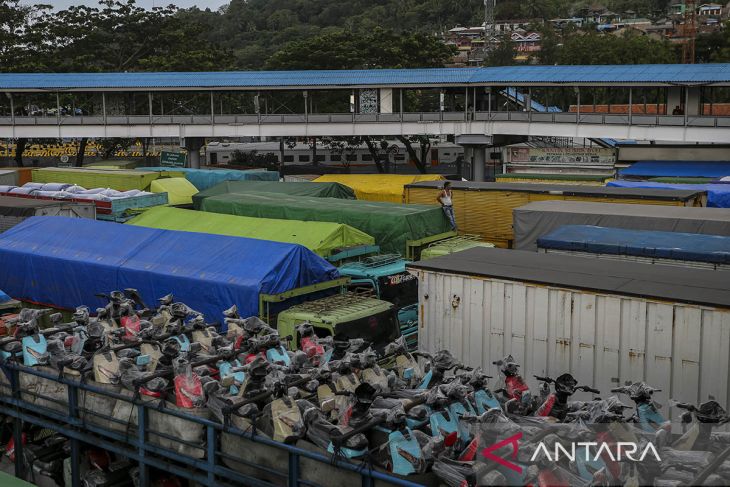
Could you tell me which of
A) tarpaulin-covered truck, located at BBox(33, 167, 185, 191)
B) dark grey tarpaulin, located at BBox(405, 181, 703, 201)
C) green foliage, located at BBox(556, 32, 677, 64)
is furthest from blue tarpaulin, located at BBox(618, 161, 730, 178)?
green foliage, located at BBox(556, 32, 677, 64)

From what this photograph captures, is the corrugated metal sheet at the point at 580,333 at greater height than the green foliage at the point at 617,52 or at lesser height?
lesser

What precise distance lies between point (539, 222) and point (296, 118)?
25732 millimetres

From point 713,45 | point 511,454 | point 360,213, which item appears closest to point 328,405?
point 511,454

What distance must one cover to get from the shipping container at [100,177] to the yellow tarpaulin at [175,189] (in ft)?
2.71

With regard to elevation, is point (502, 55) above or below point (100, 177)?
above

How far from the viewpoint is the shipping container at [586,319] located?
10000 millimetres

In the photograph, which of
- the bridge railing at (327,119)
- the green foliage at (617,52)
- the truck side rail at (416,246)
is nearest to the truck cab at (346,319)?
the truck side rail at (416,246)

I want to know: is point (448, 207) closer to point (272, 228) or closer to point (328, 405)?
point (272, 228)

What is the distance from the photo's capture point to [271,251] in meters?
14.6

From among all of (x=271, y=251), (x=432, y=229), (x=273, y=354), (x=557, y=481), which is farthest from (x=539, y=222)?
(x=557, y=481)

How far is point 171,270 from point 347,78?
28847mm

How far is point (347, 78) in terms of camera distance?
4244 centimetres

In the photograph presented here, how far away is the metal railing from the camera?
7699 mm

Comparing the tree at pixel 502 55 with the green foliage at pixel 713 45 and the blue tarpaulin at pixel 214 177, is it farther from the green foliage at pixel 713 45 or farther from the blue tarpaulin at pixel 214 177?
the blue tarpaulin at pixel 214 177
